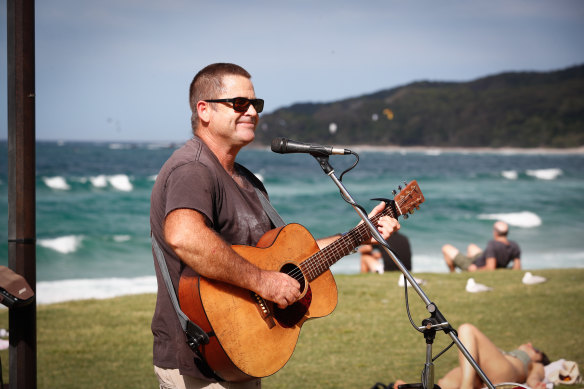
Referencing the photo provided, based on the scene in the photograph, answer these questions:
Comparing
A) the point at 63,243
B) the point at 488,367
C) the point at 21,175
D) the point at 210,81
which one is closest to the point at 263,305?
the point at 210,81

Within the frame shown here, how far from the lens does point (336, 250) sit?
→ 3.00 meters

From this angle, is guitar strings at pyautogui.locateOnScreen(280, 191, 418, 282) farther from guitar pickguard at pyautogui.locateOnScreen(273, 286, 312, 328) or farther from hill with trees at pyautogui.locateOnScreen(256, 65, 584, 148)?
hill with trees at pyautogui.locateOnScreen(256, 65, 584, 148)

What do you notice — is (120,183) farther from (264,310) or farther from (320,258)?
(264,310)

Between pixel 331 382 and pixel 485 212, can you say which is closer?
pixel 331 382

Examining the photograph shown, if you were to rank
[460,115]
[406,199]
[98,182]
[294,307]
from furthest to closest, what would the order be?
[460,115]
[98,182]
[406,199]
[294,307]

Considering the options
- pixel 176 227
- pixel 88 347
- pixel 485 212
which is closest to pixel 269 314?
pixel 176 227

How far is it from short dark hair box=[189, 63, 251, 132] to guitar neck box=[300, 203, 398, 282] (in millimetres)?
829

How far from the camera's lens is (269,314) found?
8.68 feet

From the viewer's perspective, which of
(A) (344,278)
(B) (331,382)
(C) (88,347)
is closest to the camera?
(B) (331,382)

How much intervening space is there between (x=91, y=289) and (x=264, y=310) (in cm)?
1027

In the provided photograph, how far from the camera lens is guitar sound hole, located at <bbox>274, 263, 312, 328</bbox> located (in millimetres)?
2711

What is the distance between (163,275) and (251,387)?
0.61m

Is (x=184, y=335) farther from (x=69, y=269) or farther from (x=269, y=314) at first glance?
(x=69, y=269)

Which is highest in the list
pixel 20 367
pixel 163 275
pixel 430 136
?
pixel 163 275
